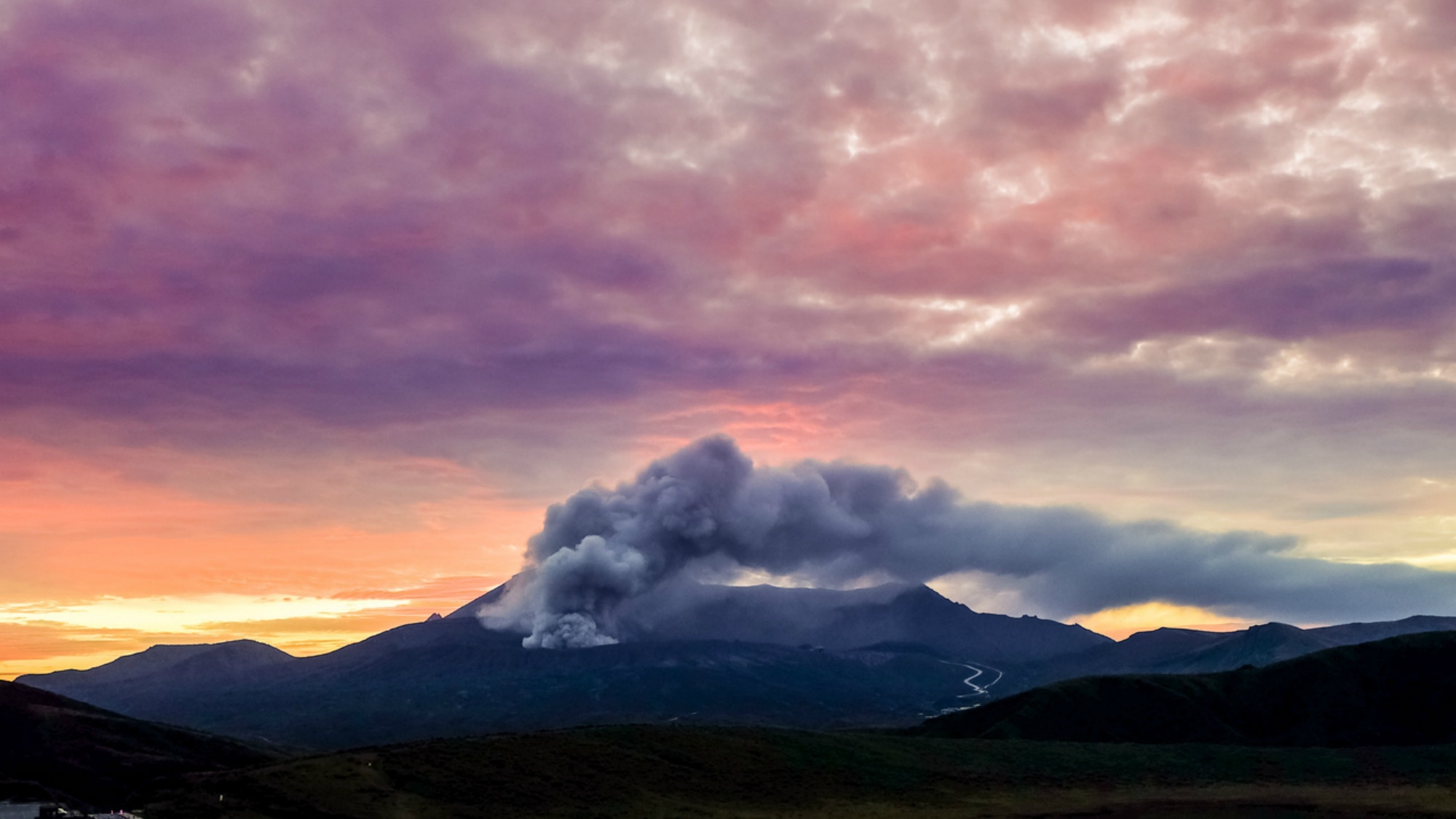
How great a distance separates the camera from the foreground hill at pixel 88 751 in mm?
152000

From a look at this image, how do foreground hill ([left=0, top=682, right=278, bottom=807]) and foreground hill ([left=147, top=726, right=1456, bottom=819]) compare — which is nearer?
foreground hill ([left=147, top=726, right=1456, bottom=819])

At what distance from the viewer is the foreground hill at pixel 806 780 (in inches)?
4537

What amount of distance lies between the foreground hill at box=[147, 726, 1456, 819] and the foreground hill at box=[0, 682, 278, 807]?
137 ft

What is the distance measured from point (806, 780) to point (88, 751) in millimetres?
107466

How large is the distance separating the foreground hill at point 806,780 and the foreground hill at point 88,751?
41615 millimetres

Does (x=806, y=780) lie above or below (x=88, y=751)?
below

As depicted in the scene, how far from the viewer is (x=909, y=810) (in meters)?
136

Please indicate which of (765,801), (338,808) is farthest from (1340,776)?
(338,808)

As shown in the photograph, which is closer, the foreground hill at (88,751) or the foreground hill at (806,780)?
the foreground hill at (806,780)

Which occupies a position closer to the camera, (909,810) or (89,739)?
(909,810)

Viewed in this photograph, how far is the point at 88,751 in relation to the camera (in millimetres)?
169125

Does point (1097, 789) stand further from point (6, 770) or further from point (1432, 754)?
point (6, 770)

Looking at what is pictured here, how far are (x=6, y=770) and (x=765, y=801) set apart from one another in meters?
106

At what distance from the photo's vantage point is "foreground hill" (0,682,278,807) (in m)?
152
